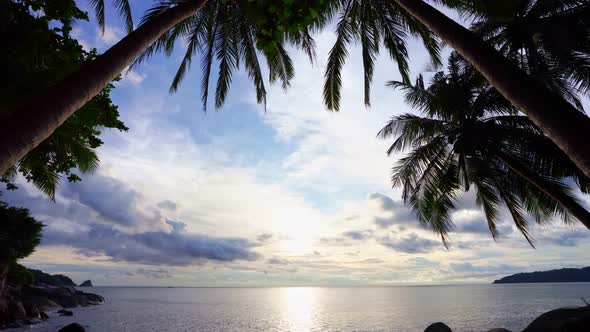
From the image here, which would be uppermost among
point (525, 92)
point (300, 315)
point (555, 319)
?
point (525, 92)

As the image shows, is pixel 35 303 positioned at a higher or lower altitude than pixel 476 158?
lower

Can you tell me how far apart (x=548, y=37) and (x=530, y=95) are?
4.82 metres

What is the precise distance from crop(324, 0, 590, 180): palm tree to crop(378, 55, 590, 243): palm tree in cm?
732

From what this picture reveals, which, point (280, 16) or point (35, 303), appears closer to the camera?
point (280, 16)

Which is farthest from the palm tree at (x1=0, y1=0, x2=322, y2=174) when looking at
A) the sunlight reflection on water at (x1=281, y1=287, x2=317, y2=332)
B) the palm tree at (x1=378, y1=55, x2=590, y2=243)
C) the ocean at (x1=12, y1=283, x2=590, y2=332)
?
the sunlight reflection on water at (x1=281, y1=287, x2=317, y2=332)

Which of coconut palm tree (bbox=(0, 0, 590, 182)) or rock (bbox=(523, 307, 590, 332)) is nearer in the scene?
coconut palm tree (bbox=(0, 0, 590, 182))

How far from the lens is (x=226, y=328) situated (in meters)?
28.9

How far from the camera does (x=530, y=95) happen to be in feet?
11.1

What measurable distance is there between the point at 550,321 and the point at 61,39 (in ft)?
63.0

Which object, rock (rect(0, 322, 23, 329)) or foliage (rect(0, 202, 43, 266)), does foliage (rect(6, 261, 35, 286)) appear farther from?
foliage (rect(0, 202, 43, 266))

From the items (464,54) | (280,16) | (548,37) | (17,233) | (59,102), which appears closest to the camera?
(280,16)

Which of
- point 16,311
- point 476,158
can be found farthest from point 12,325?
point 476,158

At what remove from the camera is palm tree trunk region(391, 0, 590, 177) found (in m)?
2.95

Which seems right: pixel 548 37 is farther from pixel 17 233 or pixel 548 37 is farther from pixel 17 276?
pixel 17 276
